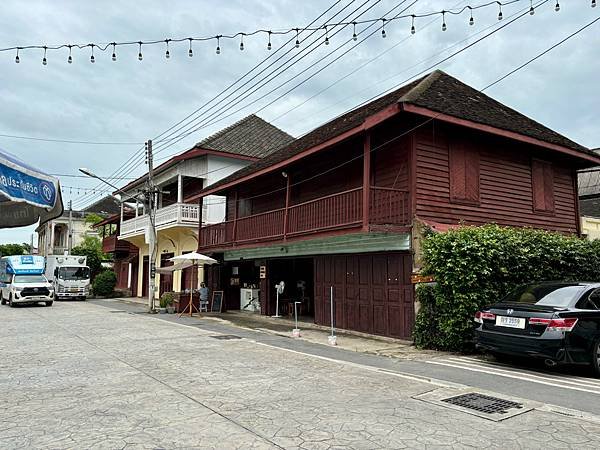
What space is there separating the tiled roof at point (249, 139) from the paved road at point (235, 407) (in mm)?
17257

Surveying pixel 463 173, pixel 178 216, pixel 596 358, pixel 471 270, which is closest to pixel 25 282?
pixel 178 216

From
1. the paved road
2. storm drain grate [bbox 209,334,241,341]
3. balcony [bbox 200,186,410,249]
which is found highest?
balcony [bbox 200,186,410,249]

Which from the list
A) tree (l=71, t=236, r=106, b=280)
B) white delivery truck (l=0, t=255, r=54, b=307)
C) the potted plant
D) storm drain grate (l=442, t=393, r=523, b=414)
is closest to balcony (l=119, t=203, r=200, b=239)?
the potted plant

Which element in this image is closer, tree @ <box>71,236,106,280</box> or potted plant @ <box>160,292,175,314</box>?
potted plant @ <box>160,292,175,314</box>

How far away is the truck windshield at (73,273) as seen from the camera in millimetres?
30875

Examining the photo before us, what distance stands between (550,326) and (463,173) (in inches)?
256

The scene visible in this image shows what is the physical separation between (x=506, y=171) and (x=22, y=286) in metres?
22.2

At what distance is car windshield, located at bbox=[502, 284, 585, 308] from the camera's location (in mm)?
8344

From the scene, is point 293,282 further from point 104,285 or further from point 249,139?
point 104,285

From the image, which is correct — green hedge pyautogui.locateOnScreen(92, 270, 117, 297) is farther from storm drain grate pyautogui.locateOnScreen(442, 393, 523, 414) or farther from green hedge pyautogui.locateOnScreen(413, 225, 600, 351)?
storm drain grate pyautogui.locateOnScreen(442, 393, 523, 414)

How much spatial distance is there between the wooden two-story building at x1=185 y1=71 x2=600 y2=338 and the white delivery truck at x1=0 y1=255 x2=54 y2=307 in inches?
497

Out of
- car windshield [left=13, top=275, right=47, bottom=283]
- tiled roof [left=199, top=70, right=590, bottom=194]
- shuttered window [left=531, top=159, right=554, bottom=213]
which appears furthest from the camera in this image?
car windshield [left=13, top=275, right=47, bottom=283]

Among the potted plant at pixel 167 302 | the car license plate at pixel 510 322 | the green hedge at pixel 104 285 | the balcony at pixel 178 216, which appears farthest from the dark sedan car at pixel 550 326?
the green hedge at pixel 104 285

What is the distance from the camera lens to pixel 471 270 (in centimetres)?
1018
